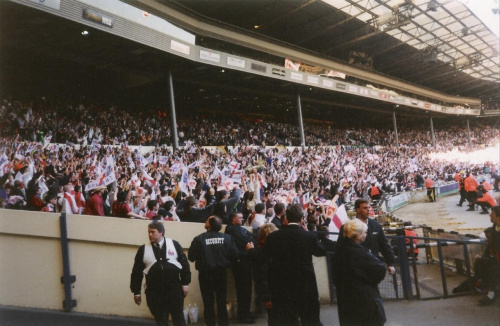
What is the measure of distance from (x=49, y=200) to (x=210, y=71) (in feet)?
50.1

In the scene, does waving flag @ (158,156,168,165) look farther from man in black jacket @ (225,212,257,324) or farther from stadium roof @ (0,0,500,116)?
man in black jacket @ (225,212,257,324)

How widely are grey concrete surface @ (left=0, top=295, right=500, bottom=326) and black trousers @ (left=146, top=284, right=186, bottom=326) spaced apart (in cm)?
122

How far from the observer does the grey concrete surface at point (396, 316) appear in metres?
4.43

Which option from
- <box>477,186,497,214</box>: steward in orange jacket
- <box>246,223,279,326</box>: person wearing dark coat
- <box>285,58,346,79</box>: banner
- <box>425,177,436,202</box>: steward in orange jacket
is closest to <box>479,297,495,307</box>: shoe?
<box>246,223,279,326</box>: person wearing dark coat

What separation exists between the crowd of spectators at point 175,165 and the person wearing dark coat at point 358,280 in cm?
188

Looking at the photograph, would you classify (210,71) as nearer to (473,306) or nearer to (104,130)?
(104,130)

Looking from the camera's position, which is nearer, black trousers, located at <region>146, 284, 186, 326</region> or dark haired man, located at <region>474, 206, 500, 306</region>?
black trousers, located at <region>146, 284, 186, 326</region>

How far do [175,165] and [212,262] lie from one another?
729cm

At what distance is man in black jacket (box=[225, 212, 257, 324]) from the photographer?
4.54 metres

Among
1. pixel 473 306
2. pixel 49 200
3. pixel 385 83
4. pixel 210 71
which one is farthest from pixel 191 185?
pixel 385 83

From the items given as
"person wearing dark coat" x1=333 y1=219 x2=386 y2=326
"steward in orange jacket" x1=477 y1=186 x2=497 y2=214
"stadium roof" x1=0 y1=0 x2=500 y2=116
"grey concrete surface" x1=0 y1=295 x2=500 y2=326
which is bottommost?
"grey concrete surface" x1=0 y1=295 x2=500 y2=326

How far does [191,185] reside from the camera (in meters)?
9.38

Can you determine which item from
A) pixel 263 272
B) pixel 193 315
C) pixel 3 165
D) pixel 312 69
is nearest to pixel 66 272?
pixel 193 315

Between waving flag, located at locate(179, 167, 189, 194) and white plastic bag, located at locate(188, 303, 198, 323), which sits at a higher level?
waving flag, located at locate(179, 167, 189, 194)
